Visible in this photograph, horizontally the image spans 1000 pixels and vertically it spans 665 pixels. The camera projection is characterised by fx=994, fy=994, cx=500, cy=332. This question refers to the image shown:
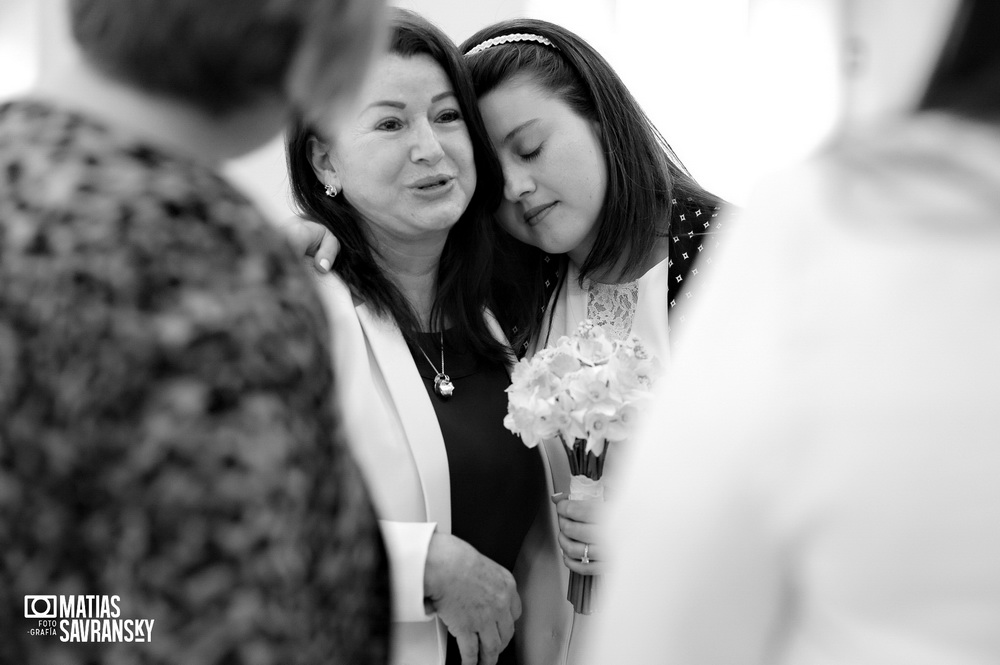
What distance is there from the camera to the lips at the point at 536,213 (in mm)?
2326

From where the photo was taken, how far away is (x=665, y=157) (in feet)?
8.28

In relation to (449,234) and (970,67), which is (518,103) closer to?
(449,234)

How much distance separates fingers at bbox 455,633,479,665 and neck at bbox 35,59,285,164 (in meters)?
1.25

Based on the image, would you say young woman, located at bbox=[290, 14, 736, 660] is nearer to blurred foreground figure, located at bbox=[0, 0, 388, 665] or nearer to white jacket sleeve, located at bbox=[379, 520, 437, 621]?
white jacket sleeve, located at bbox=[379, 520, 437, 621]

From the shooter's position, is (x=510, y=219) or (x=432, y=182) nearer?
(x=432, y=182)

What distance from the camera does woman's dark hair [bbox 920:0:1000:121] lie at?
62cm

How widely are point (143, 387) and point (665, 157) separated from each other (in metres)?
2.01

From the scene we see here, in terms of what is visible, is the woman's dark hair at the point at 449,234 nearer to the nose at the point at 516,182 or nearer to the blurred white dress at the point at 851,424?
the nose at the point at 516,182

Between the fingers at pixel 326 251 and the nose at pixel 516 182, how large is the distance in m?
0.44

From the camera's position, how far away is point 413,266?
87.6 inches

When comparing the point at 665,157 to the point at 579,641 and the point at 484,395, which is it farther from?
the point at 579,641

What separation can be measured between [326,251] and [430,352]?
0.30 meters

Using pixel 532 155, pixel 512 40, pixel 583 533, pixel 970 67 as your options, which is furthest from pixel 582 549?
pixel 970 67

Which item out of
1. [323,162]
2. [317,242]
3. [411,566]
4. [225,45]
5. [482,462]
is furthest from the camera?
[323,162]
